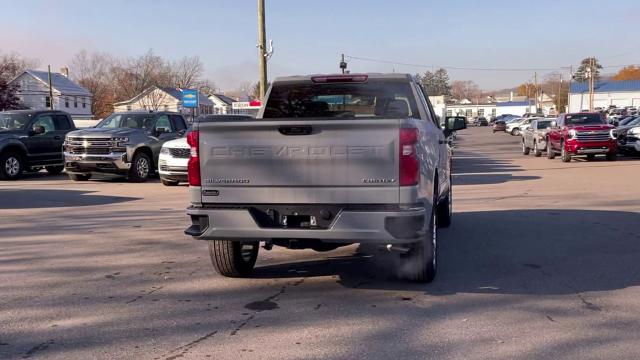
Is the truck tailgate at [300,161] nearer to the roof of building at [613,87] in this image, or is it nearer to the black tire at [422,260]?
the black tire at [422,260]

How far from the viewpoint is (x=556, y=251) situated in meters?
7.79

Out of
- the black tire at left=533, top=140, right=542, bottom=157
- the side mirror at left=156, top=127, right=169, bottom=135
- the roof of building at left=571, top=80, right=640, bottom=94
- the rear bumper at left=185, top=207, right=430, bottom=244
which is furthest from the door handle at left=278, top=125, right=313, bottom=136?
the roof of building at left=571, top=80, right=640, bottom=94

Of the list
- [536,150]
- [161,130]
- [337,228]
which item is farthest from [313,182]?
→ [536,150]

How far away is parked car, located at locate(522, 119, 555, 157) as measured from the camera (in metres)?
26.0

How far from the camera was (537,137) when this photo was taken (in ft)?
87.4

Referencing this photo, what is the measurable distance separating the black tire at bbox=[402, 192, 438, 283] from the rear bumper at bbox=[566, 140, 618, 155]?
1753 centimetres

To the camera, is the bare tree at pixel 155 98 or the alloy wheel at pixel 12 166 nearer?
the alloy wheel at pixel 12 166

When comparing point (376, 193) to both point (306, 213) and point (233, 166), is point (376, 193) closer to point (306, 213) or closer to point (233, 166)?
point (306, 213)

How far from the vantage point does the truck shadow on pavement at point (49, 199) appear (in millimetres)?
12172

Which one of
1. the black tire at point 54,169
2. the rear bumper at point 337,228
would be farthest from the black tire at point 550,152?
the rear bumper at point 337,228

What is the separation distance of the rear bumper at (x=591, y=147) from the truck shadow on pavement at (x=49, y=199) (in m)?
15.5

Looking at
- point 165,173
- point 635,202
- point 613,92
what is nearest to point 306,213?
point 635,202

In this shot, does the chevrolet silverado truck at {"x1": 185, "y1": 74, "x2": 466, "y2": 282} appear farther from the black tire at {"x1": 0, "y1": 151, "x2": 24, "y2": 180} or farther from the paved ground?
the black tire at {"x1": 0, "y1": 151, "x2": 24, "y2": 180}

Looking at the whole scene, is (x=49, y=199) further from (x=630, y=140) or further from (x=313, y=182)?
(x=630, y=140)
